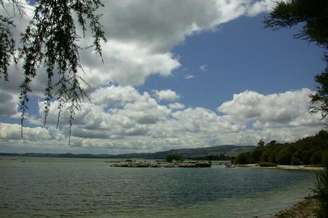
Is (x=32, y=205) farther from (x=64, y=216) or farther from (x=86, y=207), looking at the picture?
(x=64, y=216)

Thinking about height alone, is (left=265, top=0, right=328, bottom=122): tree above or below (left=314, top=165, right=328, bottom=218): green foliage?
above

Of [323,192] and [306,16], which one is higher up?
[306,16]

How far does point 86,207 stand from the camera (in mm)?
38625

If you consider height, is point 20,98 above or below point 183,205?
above

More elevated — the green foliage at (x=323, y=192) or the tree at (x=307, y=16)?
the tree at (x=307, y=16)

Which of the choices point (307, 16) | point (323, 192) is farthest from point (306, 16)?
point (323, 192)

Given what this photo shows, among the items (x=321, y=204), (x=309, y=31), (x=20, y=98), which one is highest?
(x=309, y=31)

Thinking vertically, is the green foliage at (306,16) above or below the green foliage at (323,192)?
above

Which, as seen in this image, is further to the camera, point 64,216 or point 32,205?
point 32,205

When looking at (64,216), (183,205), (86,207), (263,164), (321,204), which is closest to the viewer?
(321,204)

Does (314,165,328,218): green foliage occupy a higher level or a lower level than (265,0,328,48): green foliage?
lower

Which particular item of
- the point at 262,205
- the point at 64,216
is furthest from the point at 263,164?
the point at 64,216

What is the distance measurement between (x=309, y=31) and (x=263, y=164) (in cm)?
18437

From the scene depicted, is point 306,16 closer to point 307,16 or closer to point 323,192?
point 307,16
